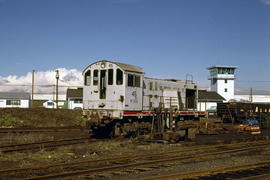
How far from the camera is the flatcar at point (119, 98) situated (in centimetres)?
1708

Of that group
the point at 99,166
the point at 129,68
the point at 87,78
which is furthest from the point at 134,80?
the point at 99,166

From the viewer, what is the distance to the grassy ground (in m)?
29.6

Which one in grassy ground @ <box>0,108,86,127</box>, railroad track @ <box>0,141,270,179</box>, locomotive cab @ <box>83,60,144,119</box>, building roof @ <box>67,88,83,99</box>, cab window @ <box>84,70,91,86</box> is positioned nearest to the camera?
railroad track @ <box>0,141,270,179</box>

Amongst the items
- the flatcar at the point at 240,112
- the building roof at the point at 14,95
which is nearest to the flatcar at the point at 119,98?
the flatcar at the point at 240,112

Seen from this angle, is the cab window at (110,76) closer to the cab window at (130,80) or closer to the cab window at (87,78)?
the cab window at (130,80)

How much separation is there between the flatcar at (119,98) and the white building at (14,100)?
1994 inches

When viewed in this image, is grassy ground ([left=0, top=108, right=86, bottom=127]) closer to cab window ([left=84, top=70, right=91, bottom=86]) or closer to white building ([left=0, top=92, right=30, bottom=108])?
cab window ([left=84, top=70, right=91, bottom=86])

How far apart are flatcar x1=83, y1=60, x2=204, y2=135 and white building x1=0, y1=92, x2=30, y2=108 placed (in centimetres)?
5065

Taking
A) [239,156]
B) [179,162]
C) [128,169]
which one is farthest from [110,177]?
[239,156]

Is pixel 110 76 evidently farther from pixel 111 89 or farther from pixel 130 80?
pixel 130 80

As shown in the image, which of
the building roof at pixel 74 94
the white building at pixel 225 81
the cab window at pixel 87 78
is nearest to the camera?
the cab window at pixel 87 78

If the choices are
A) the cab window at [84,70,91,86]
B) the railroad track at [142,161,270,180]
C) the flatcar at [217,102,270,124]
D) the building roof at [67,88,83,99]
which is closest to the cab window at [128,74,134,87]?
the cab window at [84,70,91,86]

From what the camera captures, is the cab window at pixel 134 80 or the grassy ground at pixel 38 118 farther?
the grassy ground at pixel 38 118

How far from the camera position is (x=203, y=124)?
22375 millimetres
